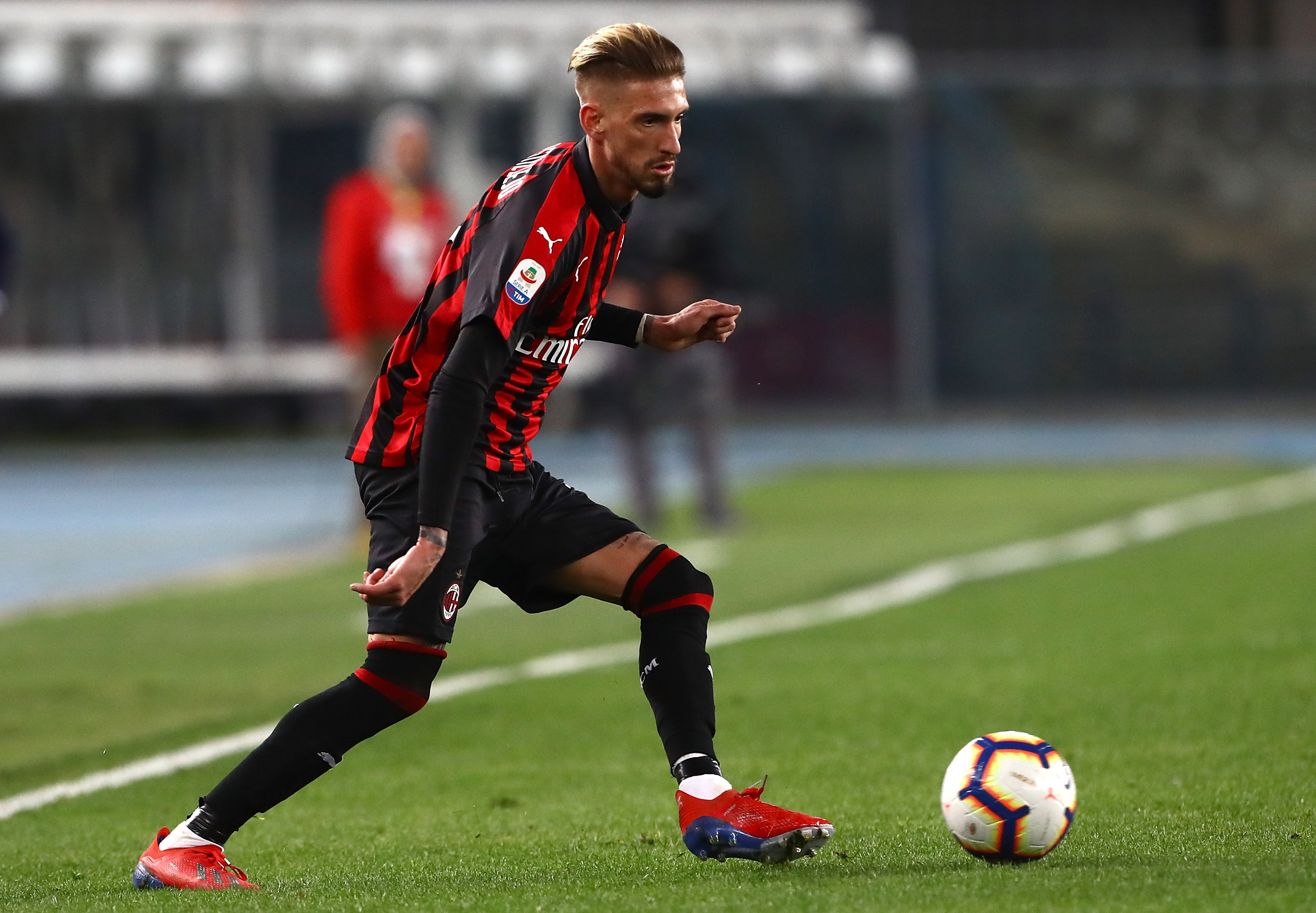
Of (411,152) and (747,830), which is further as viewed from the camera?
(411,152)

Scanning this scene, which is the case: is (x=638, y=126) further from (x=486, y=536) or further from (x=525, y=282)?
(x=486, y=536)

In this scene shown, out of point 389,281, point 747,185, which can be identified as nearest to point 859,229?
point 747,185

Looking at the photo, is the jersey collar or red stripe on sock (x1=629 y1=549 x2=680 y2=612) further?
red stripe on sock (x1=629 y1=549 x2=680 y2=612)

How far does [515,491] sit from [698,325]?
0.56 m

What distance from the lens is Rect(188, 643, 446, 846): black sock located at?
4.47 metres

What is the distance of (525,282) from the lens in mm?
4234

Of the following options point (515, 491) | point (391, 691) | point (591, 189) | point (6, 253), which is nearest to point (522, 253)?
point (591, 189)

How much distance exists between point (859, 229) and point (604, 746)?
16.6 meters

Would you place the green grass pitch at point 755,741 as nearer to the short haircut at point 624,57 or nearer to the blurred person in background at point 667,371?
A: the blurred person in background at point 667,371

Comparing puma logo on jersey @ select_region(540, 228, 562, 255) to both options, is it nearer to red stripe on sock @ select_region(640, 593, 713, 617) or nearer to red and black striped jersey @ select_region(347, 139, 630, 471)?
red and black striped jersey @ select_region(347, 139, 630, 471)

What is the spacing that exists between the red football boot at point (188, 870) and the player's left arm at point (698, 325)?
1.51 meters

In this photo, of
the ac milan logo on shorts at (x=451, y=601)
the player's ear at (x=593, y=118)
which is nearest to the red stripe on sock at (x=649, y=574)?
the ac milan logo on shorts at (x=451, y=601)

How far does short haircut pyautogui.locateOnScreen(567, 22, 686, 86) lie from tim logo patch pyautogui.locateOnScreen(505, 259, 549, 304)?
449 mm

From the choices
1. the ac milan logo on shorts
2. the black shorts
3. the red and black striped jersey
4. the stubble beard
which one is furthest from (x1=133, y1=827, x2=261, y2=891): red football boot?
the stubble beard
